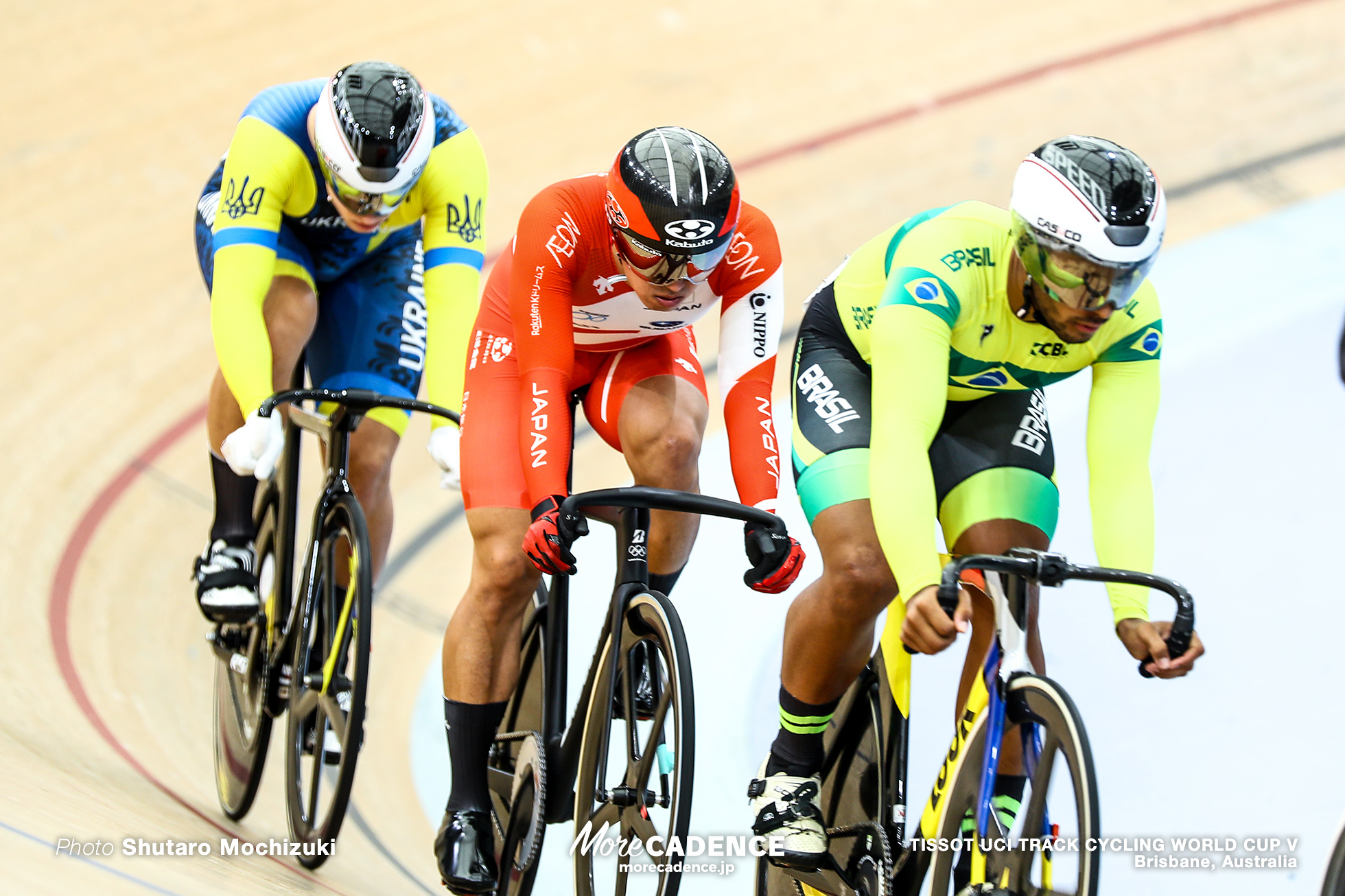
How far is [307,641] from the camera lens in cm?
300

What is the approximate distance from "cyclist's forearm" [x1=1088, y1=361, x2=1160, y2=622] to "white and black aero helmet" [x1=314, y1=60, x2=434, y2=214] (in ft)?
4.66

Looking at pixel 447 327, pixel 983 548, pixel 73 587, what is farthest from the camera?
pixel 73 587

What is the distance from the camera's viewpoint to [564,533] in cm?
227

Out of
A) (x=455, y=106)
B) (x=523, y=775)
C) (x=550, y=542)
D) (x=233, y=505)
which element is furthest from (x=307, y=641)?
(x=455, y=106)

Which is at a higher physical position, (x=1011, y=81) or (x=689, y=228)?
(x=1011, y=81)

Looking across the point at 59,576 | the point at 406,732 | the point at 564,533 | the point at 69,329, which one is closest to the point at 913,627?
the point at 564,533

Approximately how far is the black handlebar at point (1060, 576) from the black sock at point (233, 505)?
1.89m

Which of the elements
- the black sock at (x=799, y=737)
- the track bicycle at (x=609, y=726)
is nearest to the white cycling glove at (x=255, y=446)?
the track bicycle at (x=609, y=726)

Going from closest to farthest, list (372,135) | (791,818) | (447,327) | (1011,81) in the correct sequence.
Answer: (791,818) → (372,135) → (447,327) → (1011,81)

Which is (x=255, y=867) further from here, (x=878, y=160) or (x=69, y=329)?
(x=878, y=160)

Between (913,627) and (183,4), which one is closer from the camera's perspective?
(913,627)

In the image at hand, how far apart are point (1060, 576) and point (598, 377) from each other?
3.41 feet

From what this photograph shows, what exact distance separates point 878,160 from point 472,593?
3935 mm

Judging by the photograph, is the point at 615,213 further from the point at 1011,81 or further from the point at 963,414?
the point at 1011,81
